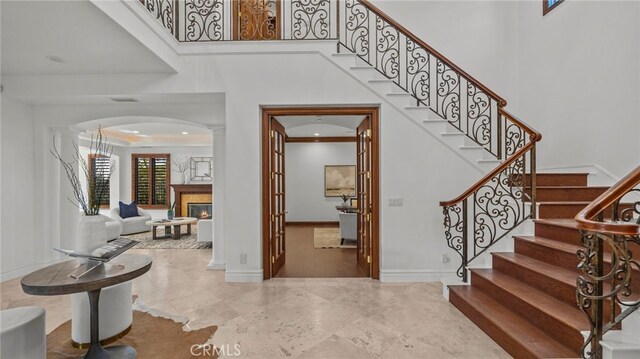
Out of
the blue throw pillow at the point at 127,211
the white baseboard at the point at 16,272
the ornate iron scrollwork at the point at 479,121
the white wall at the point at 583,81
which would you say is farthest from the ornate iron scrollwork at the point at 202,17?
the blue throw pillow at the point at 127,211

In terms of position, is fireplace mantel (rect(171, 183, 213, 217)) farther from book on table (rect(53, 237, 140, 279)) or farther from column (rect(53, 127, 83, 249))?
book on table (rect(53, 237, 140, 279))

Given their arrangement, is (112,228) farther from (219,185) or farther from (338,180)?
(338,180)

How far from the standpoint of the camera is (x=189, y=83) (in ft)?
12.6

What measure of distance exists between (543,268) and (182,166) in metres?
9.87

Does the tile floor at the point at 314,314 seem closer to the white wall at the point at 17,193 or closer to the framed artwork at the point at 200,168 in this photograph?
the white wall at the point at 17,193

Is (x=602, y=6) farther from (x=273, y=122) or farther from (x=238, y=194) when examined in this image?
(x=238, y=194)

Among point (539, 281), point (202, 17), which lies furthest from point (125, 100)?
point (539, 281)

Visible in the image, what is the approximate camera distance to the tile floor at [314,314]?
2.31 meters

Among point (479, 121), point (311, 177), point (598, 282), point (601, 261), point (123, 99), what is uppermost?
point (123, 99)

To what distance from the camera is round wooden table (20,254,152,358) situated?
1797 millimetres

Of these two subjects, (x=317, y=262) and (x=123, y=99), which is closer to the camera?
(x=123, y=99)

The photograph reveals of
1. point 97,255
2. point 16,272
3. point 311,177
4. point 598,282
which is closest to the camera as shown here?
point 598,282

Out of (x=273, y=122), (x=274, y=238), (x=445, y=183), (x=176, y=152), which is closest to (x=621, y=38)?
(x=445, y=183)

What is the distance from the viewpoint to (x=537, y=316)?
2229mm
